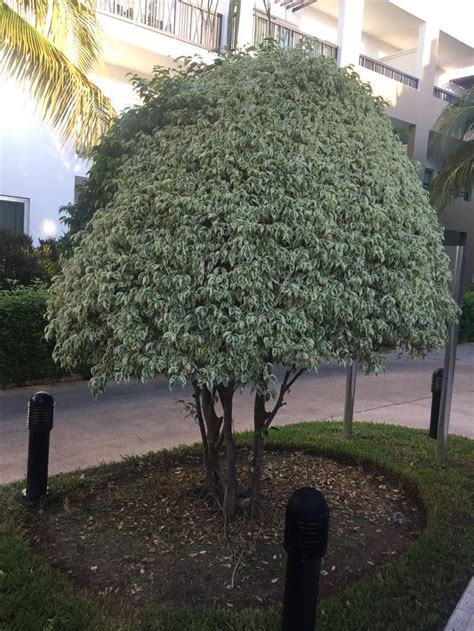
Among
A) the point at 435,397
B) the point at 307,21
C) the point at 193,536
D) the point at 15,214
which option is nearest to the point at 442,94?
the point at 307,21

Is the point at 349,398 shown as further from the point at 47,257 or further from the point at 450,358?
the point at 47,257

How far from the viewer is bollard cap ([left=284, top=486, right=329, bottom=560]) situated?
2.26 metres

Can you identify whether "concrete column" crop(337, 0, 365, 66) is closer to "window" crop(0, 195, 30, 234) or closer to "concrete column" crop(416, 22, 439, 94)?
"concrete column" crop(416, 22, 439, 94)

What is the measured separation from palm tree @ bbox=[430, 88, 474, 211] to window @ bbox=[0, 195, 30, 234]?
9.70 m

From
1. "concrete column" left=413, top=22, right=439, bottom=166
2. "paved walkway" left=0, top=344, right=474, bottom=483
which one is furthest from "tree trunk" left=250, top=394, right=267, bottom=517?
"concrete column" left=413, top=22, right=439, bottom=166

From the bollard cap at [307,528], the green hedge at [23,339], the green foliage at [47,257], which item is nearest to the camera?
the bollard cap at [307,528]

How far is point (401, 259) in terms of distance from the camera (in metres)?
3.20

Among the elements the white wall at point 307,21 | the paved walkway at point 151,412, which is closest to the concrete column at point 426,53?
the white wall at point 307,21

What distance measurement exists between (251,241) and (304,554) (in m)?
1.44

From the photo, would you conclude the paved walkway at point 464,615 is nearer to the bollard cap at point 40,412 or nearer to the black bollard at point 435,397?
the bollard cap at point 40,412

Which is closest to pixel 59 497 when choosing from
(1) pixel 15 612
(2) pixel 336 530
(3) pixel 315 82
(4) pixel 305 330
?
(1) pixel 15 612

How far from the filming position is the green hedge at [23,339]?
23.4 ft

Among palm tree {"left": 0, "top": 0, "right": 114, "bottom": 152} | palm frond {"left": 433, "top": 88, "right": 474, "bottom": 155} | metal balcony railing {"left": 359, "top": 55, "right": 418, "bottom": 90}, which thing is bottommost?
palm tree {"left": 0, "top": 0, "right": 114, "bottom": 152}

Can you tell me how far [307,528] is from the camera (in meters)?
2.26
